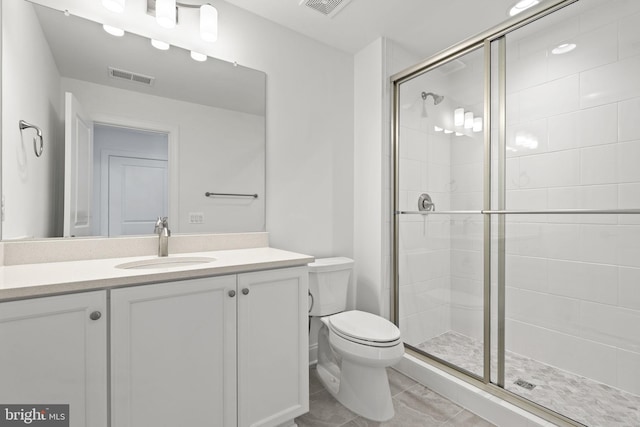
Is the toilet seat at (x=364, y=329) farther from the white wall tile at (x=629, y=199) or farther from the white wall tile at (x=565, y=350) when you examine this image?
the white wall tile at (x=629, y=199)

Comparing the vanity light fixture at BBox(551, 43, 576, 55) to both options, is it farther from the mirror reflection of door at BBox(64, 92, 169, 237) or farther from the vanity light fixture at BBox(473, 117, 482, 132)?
the mirror reflection of door at BBox(64, 92, 169, 237)

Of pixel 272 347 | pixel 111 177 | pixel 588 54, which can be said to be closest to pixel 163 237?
pixel 111 177

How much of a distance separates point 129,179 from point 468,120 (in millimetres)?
2018

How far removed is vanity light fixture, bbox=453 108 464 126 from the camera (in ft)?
6.62

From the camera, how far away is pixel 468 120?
198 cm

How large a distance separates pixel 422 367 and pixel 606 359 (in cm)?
96

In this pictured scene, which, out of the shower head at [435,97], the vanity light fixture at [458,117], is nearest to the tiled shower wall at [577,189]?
the vanity light fixture at [458,117]

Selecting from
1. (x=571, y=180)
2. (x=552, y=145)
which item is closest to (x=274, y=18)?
(x=552, y=145)

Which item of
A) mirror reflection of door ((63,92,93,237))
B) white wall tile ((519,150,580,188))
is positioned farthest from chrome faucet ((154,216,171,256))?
white wall tile ((519,150,580,188))

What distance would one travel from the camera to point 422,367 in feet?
6.27

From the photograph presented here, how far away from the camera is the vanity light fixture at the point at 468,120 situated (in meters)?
1.95

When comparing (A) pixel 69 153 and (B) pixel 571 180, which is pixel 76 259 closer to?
(A) pixel 69 153

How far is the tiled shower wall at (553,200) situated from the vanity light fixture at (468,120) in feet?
0.27

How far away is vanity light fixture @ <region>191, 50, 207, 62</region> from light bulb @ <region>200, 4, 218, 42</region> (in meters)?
0.10
